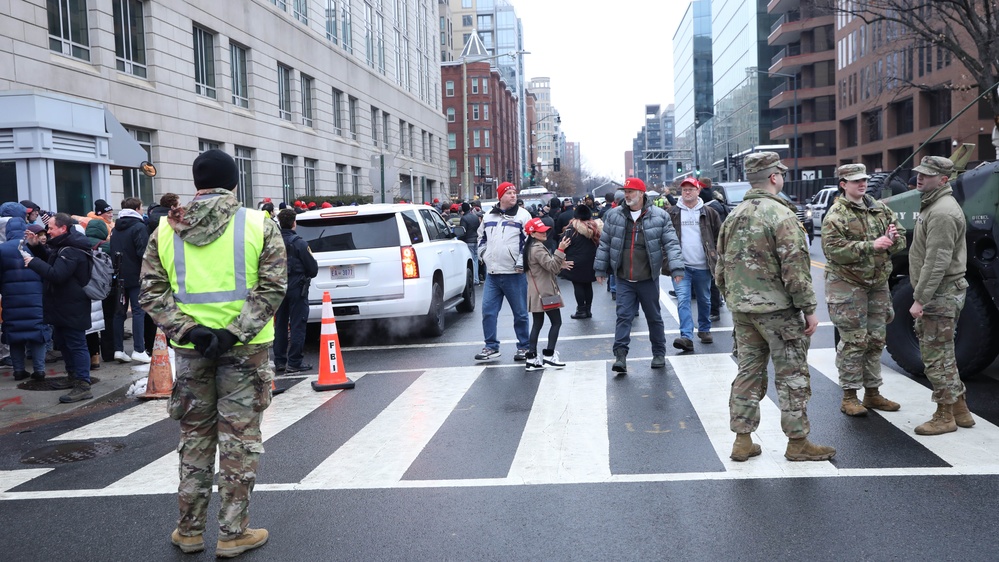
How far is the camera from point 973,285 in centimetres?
742

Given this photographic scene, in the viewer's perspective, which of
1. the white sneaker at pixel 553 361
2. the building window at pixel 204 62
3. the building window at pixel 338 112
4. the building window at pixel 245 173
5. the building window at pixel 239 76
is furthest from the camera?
the building window at pixel 338 112

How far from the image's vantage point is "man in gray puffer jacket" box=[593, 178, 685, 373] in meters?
9.02

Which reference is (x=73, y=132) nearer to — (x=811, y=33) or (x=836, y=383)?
(x=836, y=383)

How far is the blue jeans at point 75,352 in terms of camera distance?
29.5 feet

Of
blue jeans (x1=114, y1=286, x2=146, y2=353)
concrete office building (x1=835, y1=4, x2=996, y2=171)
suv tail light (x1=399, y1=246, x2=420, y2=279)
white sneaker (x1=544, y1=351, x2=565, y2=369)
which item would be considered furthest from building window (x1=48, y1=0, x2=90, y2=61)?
concrete office building (x1=835, y1=4, x2=996, y2=171)

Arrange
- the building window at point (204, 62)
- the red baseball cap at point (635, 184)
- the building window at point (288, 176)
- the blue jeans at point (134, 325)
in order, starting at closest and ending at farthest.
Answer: the red baseball cap at point (635, 184), the blue jeans at point (134, 325), the building window at point (204, 62), the building window at point (288, 176)

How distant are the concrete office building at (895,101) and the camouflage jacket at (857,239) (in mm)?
37644

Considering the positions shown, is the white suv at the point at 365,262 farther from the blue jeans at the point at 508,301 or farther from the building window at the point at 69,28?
the building window at the point at 69,28

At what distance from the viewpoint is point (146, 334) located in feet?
38.2

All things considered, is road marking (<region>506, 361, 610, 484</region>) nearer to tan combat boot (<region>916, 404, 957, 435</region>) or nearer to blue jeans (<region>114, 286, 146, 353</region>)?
tan combat boot (<region>916, 404, 957, 435</region>)

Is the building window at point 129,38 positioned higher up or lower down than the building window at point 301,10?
lower down

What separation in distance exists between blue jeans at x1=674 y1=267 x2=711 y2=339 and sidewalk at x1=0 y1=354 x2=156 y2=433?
244 inches

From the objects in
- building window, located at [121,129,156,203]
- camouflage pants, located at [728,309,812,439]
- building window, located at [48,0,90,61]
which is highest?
building window, located at [48,0,90,61]

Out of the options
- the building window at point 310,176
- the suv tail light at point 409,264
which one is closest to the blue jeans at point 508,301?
the suv tail light at point 409,264
